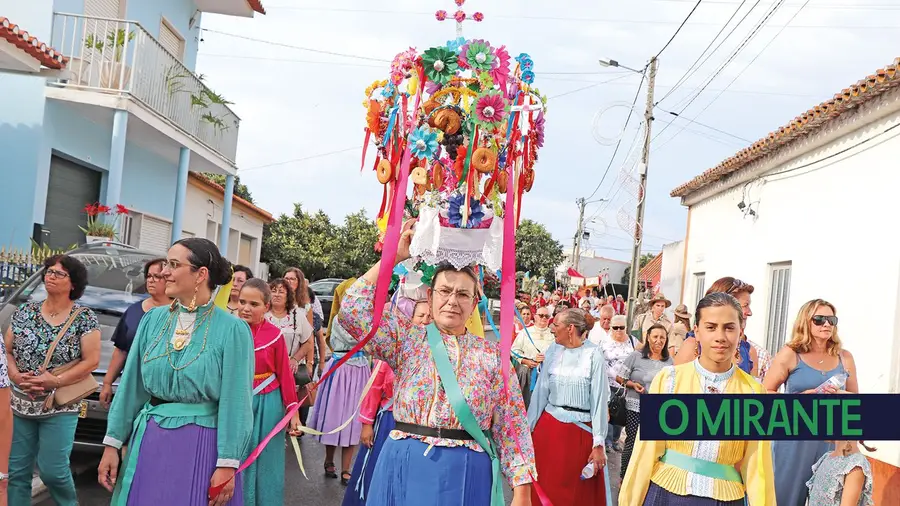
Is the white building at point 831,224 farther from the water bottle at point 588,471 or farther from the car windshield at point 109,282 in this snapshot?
the car windshield at point 109,282

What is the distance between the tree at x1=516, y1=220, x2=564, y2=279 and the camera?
182 feet

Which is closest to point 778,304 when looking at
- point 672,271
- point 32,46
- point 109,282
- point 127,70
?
point 672,271

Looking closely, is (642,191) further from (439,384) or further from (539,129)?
(439,384)

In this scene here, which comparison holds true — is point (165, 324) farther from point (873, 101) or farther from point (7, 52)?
point (7, 52)

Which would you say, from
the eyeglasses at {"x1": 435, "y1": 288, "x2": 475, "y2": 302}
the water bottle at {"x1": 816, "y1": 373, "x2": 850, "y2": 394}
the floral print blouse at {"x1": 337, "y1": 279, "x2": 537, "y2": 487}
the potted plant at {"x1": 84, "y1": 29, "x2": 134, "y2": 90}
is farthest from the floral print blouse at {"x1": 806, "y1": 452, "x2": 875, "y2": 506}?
the potted plant at {"x1": 84, "y1": 29, "x2": 134, "y2": 90}

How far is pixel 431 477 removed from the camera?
341cm

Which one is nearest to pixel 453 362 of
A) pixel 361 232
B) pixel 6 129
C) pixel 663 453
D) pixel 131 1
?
pixel 663 453

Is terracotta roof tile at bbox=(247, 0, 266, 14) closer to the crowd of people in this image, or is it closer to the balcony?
the balcony

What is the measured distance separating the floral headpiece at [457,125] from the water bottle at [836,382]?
2.56 meters

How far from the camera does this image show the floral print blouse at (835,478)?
5.25 meters

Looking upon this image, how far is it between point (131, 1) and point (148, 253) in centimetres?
849

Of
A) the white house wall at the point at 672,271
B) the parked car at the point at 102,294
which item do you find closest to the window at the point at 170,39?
the parked car at the point at 102,294

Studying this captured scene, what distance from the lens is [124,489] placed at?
3.81 m

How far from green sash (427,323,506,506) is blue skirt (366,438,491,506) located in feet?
0.12
